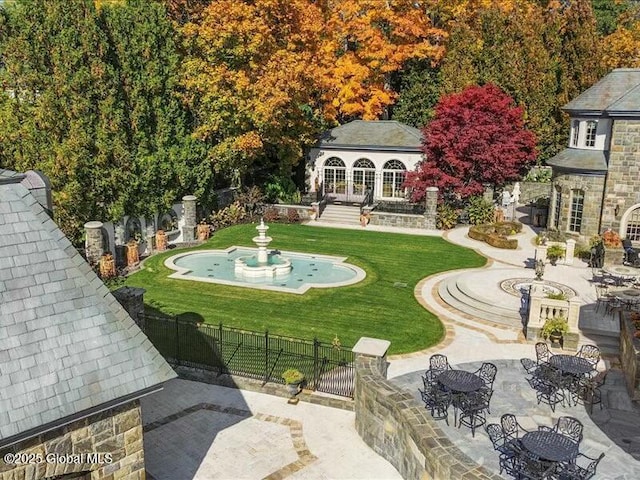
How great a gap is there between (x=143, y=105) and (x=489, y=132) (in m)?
20.7

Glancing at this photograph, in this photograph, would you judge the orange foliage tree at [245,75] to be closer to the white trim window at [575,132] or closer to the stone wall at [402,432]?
the white trim window at [575,132]

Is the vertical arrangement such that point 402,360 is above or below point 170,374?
below

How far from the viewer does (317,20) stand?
41.1 metres

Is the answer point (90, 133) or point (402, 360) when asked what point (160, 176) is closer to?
point (90, 133)

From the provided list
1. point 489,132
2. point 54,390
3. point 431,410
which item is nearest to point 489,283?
point 431,410

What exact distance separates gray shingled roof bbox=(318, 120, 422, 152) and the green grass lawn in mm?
10801

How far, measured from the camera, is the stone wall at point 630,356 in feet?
48.5

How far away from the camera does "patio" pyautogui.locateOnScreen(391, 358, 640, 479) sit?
39.0 feet

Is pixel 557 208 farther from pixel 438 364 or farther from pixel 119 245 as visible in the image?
pixel 119 245

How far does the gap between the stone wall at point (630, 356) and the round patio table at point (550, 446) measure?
4.42 metres

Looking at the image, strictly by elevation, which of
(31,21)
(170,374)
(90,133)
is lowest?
(170,374)

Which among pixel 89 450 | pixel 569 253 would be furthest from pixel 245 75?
pixel 89 450

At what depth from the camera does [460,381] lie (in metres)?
13.8

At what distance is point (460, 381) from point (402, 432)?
7.86 feet
